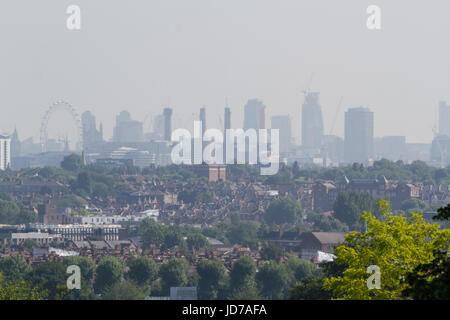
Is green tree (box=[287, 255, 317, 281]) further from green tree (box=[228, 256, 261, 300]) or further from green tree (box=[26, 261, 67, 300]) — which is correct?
green tree (box=[26, 261, 67, 300])

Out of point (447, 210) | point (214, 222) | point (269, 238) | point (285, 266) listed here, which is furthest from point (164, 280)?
point (214, 222)

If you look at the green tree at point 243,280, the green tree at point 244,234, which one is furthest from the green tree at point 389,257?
the green tree at point 244,234

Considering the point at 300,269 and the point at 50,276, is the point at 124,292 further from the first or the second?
the point at 300,269

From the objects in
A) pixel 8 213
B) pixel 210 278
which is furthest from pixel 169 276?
pixel 8 213
